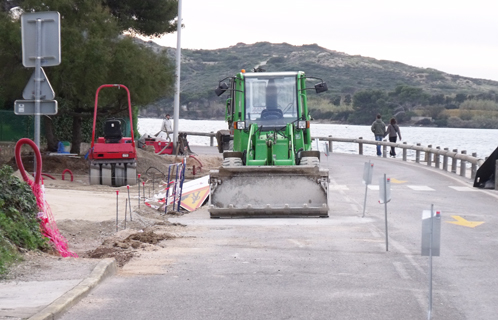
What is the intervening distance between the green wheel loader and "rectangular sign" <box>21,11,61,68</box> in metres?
5.44

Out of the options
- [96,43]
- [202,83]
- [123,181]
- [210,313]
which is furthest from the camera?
[202,83]

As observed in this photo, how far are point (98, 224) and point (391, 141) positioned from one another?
31.7 m

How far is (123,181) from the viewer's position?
2392cm

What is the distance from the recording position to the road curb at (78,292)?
7.65 metres

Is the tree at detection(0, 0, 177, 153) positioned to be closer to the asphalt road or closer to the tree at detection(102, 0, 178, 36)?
the tree at detection(102, 0, 178, 36)

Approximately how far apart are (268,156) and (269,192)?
1985 mm

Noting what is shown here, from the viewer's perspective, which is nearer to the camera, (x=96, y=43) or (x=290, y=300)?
(x=290, y=300)

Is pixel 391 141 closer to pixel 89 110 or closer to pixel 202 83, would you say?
pixel 89 110

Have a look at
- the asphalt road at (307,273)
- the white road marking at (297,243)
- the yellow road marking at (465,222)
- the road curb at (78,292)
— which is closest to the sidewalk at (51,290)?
the road curb at (78,292)

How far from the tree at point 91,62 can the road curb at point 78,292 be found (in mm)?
16468

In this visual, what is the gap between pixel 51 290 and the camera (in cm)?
879

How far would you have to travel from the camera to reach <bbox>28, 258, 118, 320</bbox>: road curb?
301 inches

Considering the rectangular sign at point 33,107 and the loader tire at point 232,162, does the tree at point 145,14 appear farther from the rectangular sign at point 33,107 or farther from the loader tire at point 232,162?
the rectangular sign at point 33,107

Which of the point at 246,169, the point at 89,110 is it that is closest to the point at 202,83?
the point at 89,110
